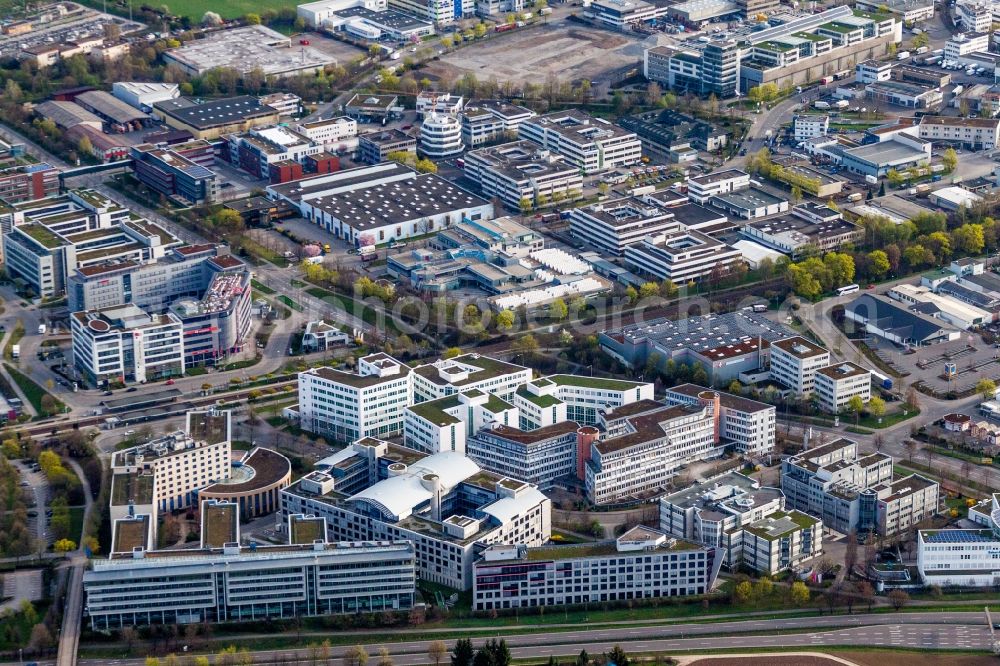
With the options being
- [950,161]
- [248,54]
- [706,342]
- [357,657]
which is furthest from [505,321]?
[248,54]

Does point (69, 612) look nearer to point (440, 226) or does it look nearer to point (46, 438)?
point (46, 438)

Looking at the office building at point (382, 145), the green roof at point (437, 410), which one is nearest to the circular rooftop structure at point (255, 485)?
the green roof at point (437, 410)

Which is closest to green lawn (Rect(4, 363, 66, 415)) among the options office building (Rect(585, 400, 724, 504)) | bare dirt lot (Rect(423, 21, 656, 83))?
office building (Rect(585, 400, 724, 504))

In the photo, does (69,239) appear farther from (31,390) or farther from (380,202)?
(380,202)

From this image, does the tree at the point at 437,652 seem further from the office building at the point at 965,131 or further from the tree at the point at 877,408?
the office building at the point at 965,131

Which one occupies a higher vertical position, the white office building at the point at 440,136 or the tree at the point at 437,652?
the tree at the point at 437,652

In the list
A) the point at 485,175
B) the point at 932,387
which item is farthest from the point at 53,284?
the point at 932,387
